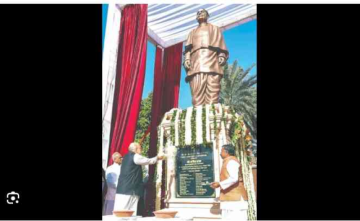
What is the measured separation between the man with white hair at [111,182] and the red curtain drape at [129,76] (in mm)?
192

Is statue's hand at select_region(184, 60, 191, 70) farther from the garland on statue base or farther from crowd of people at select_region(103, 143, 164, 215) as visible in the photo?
crowd of people at select_region(103, 143, 164, 215)

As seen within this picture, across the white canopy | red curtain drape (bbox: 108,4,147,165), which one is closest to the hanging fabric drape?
the white canopy

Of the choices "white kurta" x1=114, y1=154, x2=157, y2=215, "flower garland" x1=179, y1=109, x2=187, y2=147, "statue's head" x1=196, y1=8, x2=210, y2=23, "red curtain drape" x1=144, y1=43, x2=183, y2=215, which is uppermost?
"statue's head" x1=196, y1=8, x2=210, y2=23

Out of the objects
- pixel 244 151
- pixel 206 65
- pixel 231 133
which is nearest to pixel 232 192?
pixel 244 151

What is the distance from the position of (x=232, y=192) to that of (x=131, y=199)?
2584mm

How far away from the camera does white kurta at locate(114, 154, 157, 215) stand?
8.61 m

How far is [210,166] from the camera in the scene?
7926 millimetres

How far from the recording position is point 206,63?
8.73m

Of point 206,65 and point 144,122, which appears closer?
point 206,65

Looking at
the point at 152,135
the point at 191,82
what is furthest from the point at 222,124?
the point at 152,135

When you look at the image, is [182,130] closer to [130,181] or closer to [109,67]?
[130,181]

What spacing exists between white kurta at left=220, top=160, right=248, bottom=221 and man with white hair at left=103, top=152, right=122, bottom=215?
294 cm

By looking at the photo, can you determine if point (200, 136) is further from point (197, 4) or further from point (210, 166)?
point (197, 4)

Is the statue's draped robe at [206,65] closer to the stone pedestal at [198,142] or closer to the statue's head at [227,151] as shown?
the stone pedestal at [198,142]
